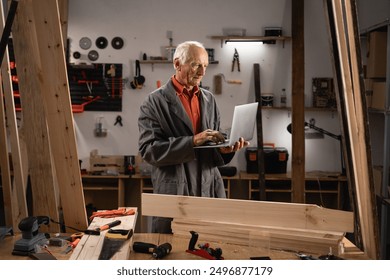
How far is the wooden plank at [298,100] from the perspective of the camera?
Result: 11.9 ft

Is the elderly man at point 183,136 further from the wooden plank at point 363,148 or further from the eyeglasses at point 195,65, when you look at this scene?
the wooden plank at point 363,148

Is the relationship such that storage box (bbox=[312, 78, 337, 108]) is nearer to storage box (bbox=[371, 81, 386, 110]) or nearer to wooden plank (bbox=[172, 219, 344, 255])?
storage box (bbox=[371, 81, 386, 110])

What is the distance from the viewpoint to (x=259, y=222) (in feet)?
5.67

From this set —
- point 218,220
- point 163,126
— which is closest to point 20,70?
point 163,126

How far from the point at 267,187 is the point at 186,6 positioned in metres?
1.86

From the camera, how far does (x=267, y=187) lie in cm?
450

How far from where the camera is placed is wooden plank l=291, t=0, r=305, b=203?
3.63 metres

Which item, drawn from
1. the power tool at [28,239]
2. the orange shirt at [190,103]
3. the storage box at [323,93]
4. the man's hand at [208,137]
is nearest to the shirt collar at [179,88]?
the orange shirt at [190,103]

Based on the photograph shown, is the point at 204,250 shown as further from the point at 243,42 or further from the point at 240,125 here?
the point at 243,42

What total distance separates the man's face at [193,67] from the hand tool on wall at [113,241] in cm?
82

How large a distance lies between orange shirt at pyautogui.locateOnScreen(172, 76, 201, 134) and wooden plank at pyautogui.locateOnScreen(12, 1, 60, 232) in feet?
2.02

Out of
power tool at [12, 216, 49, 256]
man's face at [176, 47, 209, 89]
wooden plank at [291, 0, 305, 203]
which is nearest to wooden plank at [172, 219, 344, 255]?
power tool at [12, 216, 49, 256]

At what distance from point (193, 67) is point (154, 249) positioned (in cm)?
93

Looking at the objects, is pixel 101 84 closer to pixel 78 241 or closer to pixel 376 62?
pixel 376 62
